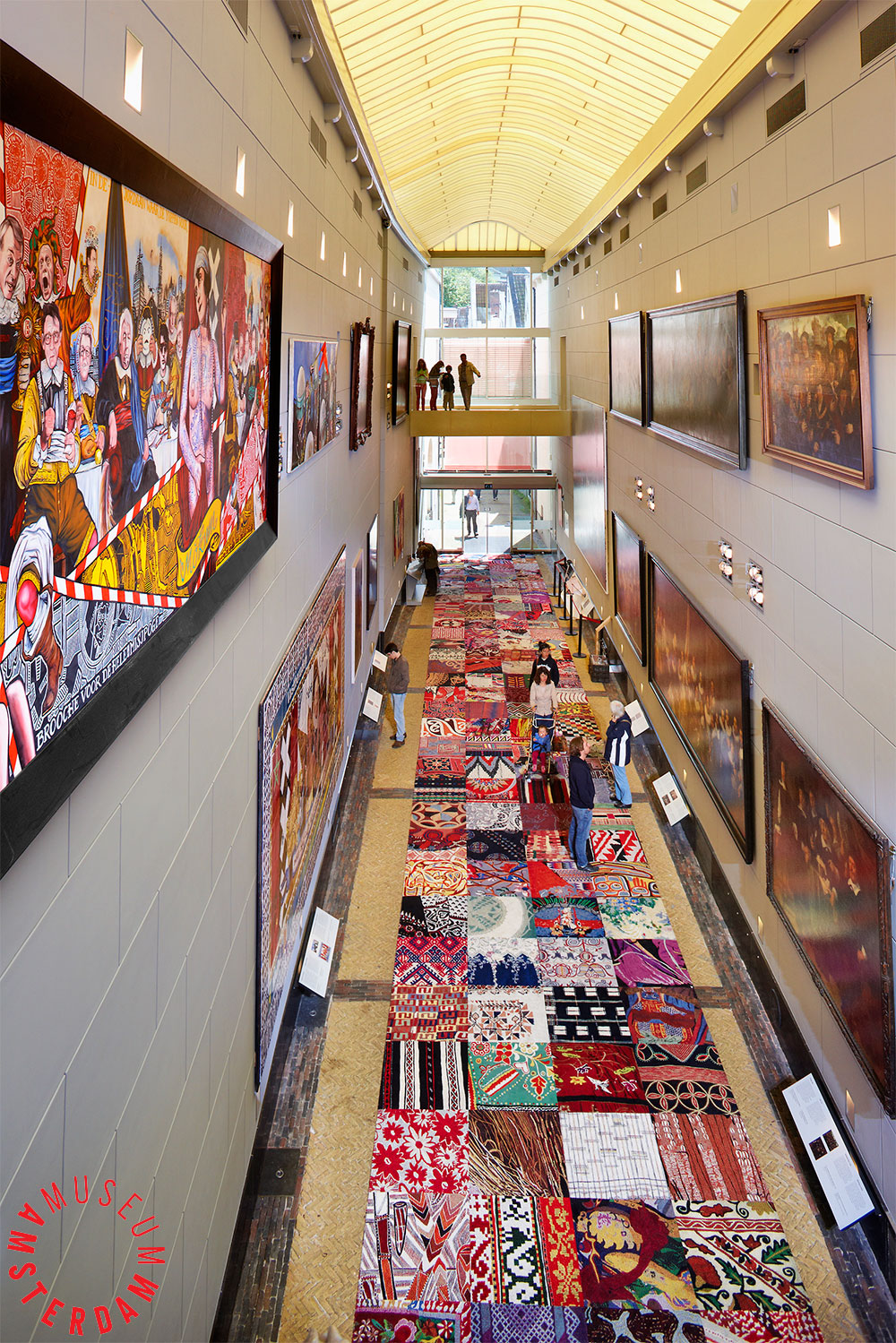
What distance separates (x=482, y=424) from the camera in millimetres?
23172

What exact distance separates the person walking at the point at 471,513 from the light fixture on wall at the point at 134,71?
26.4 meters

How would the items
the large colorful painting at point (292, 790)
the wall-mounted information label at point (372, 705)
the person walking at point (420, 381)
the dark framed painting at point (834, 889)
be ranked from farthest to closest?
the person walking at point (420, 381)
the wall-mounted information label at point (372, 705)
the large colorful painting at point (292, 790)
the dark framed painting at point (834, 889)

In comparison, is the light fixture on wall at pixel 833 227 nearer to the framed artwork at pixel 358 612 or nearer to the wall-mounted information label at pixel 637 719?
the framed artwork at pixel 358 612

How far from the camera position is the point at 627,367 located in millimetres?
13383

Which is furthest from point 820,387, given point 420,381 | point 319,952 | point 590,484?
point 420,381

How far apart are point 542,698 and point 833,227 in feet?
24.8

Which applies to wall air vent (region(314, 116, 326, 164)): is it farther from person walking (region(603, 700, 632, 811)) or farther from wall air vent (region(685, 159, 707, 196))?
person walking (region(603, 700, 632, 811))

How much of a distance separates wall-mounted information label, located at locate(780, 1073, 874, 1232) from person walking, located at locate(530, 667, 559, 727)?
663 cm

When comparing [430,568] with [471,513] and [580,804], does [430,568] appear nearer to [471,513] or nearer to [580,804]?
[471,513]

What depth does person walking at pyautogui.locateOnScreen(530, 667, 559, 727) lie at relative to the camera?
1227 centimetres

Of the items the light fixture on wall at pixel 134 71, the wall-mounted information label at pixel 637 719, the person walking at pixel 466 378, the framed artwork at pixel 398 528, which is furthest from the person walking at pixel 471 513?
the light fixture on wall at pixel 134 71

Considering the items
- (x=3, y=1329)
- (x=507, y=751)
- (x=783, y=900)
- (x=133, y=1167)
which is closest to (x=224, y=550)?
(x=133, y=1167)

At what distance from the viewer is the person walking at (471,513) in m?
29.1

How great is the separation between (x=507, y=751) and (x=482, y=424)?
13221mm
